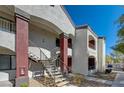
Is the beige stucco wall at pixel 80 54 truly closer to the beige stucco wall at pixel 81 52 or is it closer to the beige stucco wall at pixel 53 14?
the beige stucco wall at pixel 81 52

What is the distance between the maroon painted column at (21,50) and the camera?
10.2 m

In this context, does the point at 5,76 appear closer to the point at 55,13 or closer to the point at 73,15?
the point at 55,13

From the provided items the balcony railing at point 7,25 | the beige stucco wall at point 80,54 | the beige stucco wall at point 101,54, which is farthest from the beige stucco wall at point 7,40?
the beige stucco wall at point 101,54

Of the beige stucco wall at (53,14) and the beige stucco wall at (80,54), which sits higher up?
the beige stucco wall at (53,14)

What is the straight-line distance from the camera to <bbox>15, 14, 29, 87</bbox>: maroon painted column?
10227 millimetres

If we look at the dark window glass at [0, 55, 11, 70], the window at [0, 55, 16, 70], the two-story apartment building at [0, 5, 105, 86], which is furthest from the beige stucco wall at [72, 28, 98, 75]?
the dark window glass at [0, 55, 11, 70]

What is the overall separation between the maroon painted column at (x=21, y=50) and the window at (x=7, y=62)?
1.80 meters

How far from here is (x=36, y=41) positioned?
14586 mm

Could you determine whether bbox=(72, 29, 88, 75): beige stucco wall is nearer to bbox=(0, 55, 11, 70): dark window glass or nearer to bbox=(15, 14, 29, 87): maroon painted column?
bbox=(0, 55, 11, 70): dark window glass

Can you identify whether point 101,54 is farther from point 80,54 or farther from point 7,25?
point 7,25

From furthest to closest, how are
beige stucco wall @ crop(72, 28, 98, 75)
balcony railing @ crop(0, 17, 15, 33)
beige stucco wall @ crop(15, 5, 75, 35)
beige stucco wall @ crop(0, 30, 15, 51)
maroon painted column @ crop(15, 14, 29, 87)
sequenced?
beige stucco wall @ crop(72, 28, 98, 75) < beige stucco wall @ crop(15, 5, 75, 35) < balcony railing @ crop(0, 17, 15, 33) < maroon painted column @ crop(15, 14, 29, 87) < beige stucco wall @ crop(0, 30, 15, 51)

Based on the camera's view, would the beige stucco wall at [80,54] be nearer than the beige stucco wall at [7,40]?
No
